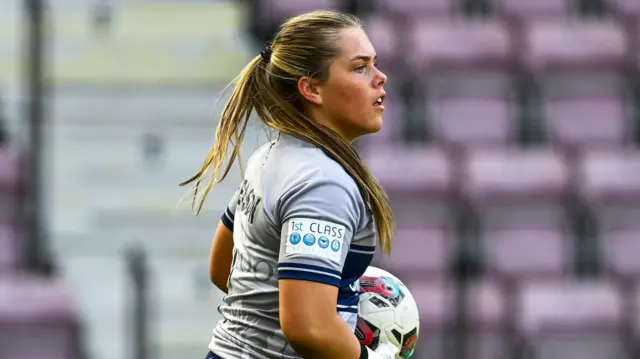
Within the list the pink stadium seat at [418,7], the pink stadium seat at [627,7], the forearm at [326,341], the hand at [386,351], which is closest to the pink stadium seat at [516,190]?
the pink stadium seat at [418,7]

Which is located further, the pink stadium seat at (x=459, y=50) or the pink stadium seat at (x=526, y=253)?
the pink stadium seat at (x=459, y=50)

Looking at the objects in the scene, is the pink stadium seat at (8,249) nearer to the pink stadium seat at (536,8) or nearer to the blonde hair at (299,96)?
the pink stadium seat at (536,8)

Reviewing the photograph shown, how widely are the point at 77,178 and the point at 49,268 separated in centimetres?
80

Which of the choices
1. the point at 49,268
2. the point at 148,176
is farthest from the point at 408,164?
the point at 49,268

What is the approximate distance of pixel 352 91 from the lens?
2346 millimetres

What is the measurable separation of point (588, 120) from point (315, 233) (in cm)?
581

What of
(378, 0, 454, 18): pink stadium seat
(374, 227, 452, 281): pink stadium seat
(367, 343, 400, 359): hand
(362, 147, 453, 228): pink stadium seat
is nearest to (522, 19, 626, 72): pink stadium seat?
(378, 0, 454, 18): pink stadium seat

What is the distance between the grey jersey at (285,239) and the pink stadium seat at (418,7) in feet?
19.4

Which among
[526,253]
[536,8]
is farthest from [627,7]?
[526,253]

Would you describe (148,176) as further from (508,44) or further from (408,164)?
(508,44)

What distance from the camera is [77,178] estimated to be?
7.50m

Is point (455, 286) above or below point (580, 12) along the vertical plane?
below

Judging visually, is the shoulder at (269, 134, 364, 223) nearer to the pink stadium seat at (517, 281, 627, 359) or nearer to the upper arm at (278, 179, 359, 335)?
the upper arm at (278, 179, 359, 335)

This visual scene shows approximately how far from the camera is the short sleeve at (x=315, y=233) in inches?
86.1
